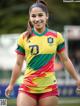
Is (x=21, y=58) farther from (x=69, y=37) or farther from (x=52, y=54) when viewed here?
(x=69, y=37)

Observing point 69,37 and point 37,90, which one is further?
point 69,37

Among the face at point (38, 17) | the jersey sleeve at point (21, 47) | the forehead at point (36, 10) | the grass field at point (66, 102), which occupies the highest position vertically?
the forehead at point (36, 10)

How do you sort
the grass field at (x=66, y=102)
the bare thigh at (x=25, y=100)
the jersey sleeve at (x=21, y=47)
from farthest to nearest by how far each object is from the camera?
the grass field at (x=66, y=102) → the jersey sleeve at (x=21, y=47) → the bare thigh at (x=25, y=100)

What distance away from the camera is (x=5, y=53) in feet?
71.2

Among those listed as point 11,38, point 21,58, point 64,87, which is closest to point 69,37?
point 11,38

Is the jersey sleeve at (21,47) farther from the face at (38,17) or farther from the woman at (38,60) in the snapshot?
the face at (38,17)

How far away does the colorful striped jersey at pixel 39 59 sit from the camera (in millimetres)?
8016

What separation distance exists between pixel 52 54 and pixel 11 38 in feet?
44.1

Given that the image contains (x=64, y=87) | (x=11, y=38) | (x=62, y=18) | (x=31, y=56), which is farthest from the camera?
(x=62, y=18)

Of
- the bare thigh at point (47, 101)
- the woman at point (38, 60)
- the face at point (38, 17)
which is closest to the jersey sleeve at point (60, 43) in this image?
the woman at point (38, 60)

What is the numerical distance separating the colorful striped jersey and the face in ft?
0.38

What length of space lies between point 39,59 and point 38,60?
16 mm

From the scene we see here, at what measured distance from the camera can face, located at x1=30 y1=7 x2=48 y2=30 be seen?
802 centimetres

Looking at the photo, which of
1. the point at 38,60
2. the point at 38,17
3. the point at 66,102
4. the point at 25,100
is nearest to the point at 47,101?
the point at 25,100
